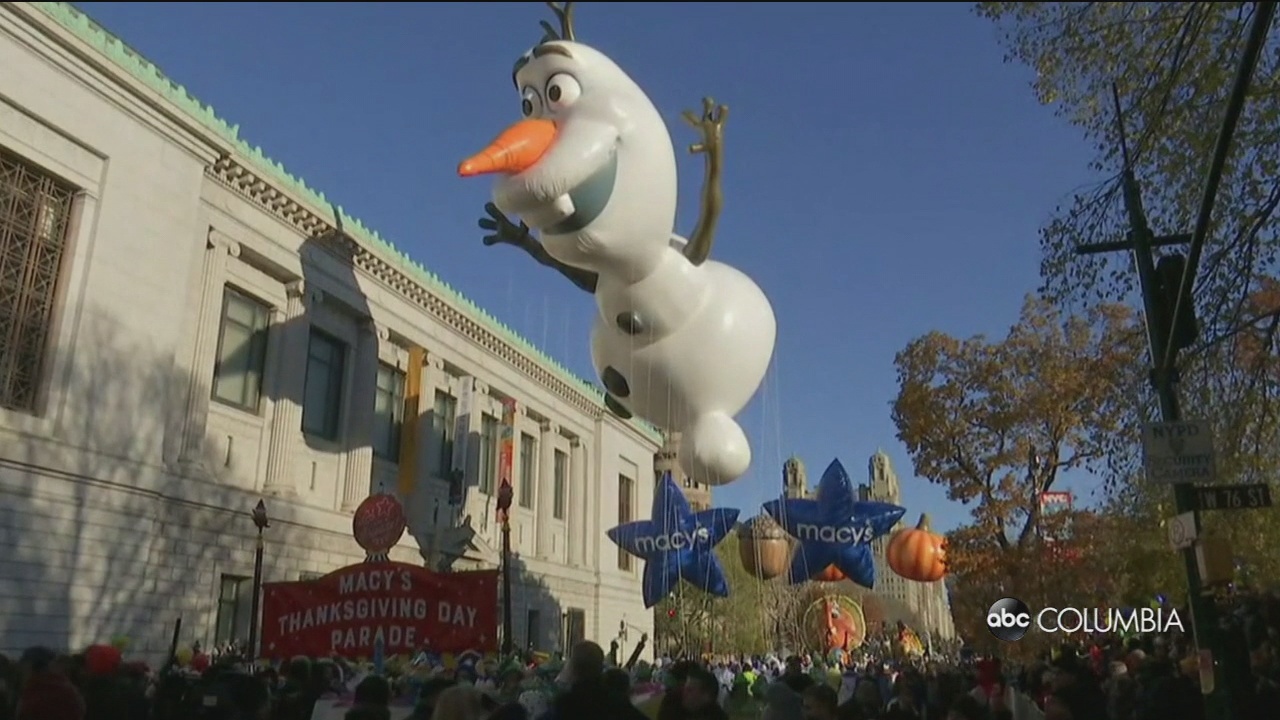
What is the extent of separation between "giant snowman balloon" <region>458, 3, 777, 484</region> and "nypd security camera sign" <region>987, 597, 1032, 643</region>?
A: 16.8 feet

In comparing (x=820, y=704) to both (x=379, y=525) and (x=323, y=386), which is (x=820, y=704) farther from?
(x=323, y=386)

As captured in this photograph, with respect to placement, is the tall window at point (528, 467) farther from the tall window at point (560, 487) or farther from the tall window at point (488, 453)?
the tall window at point (488, 453)

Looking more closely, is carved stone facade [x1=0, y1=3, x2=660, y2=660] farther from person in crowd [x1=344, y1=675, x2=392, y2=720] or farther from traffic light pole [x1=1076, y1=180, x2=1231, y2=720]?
traffic light pole [x1=1076, y1=180, x2=1231, y2=720]

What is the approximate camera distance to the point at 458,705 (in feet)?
14.1

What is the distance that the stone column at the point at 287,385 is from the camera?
21828 millimetres

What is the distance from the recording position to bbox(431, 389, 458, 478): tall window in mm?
29141

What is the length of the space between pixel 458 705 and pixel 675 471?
197ft

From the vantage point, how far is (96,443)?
54.6 ft

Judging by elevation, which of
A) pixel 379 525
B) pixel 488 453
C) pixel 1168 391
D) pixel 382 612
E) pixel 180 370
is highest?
pixel 488 453

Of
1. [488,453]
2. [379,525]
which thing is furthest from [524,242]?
[488,453]

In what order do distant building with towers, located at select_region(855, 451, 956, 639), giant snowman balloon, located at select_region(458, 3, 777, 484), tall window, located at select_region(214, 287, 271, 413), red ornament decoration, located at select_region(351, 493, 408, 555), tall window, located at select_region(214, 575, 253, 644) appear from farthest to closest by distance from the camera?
distant building with towers, located at select_region(855, 451, 956, 639) → tall window, located at select_region(214, 287, 271, 413) → tall window, located at select_region(214, 575, 253, 644) → red ornament decoration, located at select_region(351, 493, 408, 555) → giant snowman balloon, located at select_region(458, 3, 777, 484)

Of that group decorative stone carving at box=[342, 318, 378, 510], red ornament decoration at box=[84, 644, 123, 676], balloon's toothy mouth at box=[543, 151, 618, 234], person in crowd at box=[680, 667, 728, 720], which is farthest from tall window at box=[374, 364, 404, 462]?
person in crowd at box=[680, 667, 728, 720]

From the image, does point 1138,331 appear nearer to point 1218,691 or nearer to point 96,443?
point 1218,691

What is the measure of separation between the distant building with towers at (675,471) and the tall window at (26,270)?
10199 millimetres
